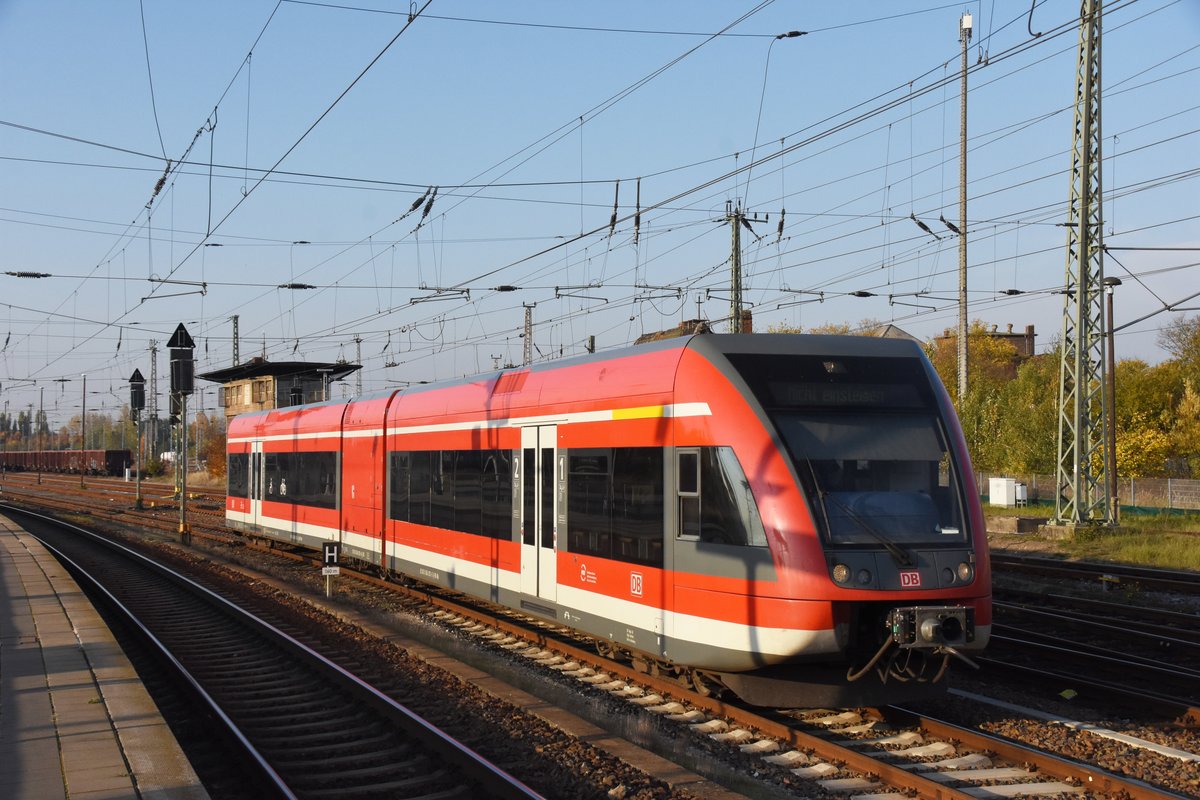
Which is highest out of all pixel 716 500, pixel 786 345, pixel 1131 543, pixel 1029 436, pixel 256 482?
pixel 786 345

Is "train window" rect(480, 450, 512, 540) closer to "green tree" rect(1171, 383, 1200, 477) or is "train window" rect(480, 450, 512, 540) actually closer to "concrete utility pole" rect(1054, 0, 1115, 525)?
"concrete utility pole" rect(1054, 0, 1115, 525)

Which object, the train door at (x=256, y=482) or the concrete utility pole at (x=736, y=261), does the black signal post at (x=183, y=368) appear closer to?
the train door at (x=256, y=482)

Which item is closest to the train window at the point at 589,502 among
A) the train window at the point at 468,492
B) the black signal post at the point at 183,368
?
the train window at the point at 468,492

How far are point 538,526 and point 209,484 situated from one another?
2717 inches

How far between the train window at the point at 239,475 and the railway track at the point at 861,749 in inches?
774

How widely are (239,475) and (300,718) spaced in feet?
68.8

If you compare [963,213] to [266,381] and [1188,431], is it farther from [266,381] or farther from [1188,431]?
[266,381]

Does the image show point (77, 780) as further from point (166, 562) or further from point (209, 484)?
point (209, 484)

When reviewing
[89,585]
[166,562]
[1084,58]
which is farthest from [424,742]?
[1084,58]

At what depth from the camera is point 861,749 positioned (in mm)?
8719

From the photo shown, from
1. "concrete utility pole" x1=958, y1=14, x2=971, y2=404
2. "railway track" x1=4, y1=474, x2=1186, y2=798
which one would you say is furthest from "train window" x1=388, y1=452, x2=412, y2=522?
"concrete utility pole" x1=958, y1=14, x2=971, y2=404

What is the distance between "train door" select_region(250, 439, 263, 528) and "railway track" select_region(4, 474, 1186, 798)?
18146 mm

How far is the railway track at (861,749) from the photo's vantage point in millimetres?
7586

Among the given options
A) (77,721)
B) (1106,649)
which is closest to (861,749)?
(1106,649)
